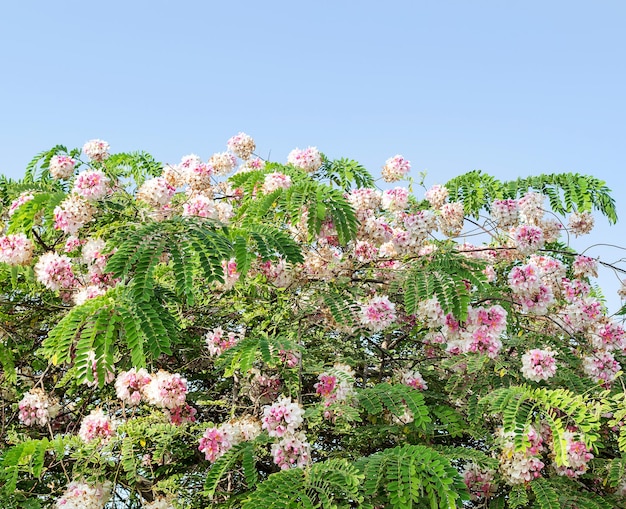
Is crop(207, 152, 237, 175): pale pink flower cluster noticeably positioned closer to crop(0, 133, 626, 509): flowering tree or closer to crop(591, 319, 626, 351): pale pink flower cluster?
crop(0, 133, 626, 509): flowering tree

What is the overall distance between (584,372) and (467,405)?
39.3 inches

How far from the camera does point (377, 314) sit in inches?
213

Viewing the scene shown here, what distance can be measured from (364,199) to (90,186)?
6.55 feet

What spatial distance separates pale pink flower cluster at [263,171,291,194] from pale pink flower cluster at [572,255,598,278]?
2.86 meters

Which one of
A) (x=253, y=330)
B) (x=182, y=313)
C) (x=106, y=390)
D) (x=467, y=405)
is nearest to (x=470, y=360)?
(x=467, y=405)

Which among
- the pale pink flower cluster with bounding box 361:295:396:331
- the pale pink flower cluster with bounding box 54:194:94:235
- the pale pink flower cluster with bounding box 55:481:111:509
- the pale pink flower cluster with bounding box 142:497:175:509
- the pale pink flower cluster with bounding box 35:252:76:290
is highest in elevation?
the pale pink flower cluster with bounding box 54:194:94:235

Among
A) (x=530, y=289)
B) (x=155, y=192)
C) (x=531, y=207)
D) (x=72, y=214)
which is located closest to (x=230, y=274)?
(x=155, y=192)

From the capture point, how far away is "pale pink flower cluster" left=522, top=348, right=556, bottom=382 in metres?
5.28

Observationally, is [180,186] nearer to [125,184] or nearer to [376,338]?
[125,184]

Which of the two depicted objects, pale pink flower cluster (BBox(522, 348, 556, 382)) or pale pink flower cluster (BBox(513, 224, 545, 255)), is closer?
pale pink flower cluster (BBox(522, 348, 556, 382))

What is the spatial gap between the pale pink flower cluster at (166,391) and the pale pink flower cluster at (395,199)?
7.32 ft

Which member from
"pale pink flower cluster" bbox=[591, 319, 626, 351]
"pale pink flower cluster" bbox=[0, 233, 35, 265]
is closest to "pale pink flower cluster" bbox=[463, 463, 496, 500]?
"pale pink flower cluster" bbox=[591, 319, 626, 351]

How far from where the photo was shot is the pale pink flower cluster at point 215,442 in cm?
473

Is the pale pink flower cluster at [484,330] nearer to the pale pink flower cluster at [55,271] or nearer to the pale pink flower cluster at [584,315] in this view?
the pale pink flower cluster at [584,315]
